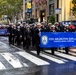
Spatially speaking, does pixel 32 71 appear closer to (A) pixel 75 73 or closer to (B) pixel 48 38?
(A) pixel 75 73

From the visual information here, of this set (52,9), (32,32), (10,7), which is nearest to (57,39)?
(32,32)

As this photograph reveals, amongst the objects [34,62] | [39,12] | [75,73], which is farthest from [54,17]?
[75,73]

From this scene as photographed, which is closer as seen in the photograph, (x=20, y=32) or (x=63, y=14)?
(x=20, y=32)

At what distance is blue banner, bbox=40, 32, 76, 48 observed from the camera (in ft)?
56.0

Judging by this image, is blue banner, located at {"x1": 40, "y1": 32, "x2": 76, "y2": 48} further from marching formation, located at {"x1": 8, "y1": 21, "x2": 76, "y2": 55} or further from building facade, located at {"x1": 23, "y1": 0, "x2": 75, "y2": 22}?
building facade, located at {"x1": 23, "y1": 0, "x2": 75, "y2": 22}

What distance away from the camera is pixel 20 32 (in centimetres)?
2278

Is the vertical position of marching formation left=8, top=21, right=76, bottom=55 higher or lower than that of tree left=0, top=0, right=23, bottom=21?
lower

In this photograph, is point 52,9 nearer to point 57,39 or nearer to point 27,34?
point 27,34

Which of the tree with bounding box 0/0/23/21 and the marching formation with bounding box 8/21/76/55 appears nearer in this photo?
the marching formation with bounding box 8/21/76/55

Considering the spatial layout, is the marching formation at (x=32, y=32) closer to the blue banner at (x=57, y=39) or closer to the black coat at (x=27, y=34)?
the black coat at (x=27, y=34)

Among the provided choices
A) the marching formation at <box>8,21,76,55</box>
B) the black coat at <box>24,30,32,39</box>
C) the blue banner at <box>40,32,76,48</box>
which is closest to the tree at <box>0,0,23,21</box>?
the marching formation at <box>8,21,76,55</box>

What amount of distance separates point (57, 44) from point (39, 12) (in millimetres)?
39154

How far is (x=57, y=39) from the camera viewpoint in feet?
57.0

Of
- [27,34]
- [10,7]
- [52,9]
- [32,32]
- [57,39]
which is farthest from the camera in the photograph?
[10,7]
